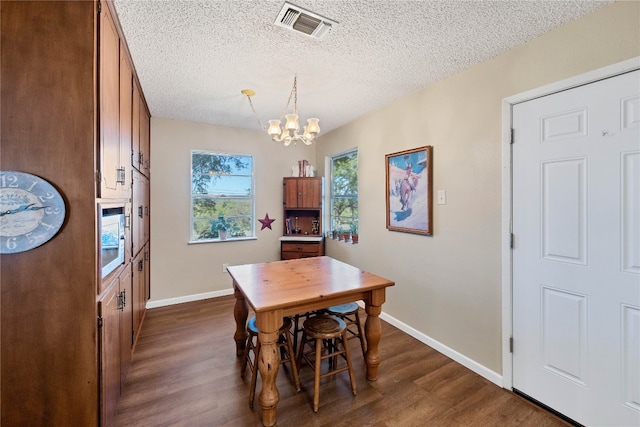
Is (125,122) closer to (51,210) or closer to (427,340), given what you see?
(51,210)

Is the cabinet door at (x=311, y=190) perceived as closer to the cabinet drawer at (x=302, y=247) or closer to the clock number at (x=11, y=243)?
the cabinet drawer at (x=302, y=247)

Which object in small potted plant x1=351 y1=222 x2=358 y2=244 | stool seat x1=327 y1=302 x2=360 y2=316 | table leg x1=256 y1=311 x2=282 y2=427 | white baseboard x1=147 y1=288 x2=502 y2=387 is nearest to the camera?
table leg x1=256 y1=311 x2=282 y2=427

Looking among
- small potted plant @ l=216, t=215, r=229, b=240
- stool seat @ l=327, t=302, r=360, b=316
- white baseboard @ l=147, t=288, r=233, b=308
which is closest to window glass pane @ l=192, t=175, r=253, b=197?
small potted plant @ l=216, t=215, r=229, b=240

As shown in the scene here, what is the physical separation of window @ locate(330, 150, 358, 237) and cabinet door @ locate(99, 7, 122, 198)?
2701 millimetres

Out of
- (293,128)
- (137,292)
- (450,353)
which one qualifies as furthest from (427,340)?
(137,292)

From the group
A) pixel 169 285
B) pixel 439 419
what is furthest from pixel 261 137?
pixel 439 419

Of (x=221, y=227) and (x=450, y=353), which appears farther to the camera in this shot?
(x=221, y=227)

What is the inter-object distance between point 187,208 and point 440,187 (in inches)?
126

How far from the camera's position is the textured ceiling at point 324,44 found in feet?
5.08

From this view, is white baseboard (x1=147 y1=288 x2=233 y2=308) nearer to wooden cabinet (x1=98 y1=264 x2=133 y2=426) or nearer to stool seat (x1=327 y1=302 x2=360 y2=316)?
wooden cabinet (x1=98 y1=264 x2=133 y2=426)

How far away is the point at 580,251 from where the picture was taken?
1639 millimetres

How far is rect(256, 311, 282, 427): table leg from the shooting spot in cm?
159

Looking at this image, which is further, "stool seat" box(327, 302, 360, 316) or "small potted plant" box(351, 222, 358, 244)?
"small potted plant" box(351, 222, 358, 244)

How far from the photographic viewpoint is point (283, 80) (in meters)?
2.44
